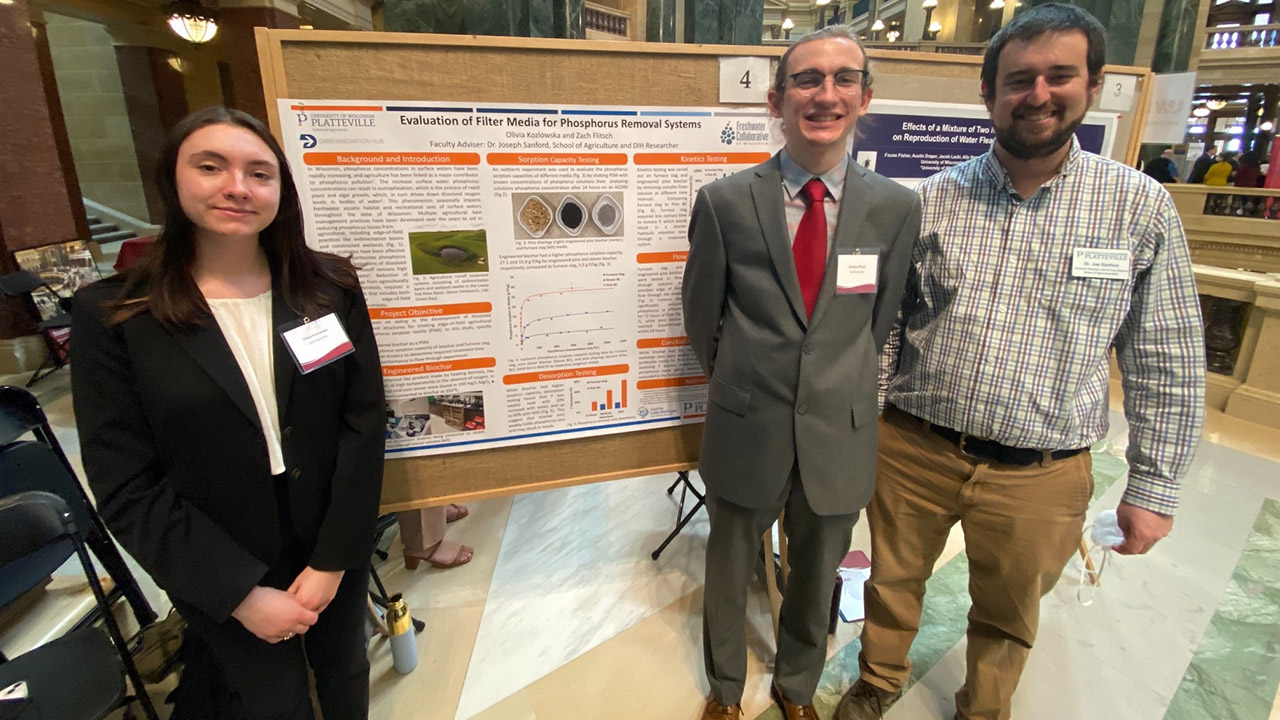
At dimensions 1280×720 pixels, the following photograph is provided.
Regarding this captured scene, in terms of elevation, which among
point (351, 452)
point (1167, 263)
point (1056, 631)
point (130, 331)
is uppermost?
point (1167, 263)

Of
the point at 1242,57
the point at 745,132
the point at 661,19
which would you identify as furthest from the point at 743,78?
the point at 1242,57

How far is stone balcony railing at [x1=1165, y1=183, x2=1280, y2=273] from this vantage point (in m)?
4.70

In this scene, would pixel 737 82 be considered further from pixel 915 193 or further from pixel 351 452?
pixel 351 452

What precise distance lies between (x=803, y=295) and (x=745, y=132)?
0.55 metres

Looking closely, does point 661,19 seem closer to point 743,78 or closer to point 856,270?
point 743,78

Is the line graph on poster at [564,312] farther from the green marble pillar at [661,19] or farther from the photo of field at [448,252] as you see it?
the green marble pillar at [661,19]

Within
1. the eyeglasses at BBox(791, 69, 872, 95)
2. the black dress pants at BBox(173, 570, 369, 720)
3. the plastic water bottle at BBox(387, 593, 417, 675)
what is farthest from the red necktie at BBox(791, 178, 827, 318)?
the plastic water bottle at BBox(387, 593, 417, 675)

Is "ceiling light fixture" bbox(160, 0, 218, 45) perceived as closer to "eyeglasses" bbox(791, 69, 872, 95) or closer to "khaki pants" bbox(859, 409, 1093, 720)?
"eyeglasses" bbox(791, 69, 872, 95)

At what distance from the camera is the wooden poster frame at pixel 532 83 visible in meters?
1.28

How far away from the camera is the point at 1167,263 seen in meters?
1.20

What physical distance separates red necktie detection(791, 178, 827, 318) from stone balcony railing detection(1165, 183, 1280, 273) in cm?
555

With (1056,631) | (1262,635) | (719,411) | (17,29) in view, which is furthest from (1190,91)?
(17,29)

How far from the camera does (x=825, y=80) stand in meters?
1.18

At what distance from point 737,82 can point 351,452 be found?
131cm
